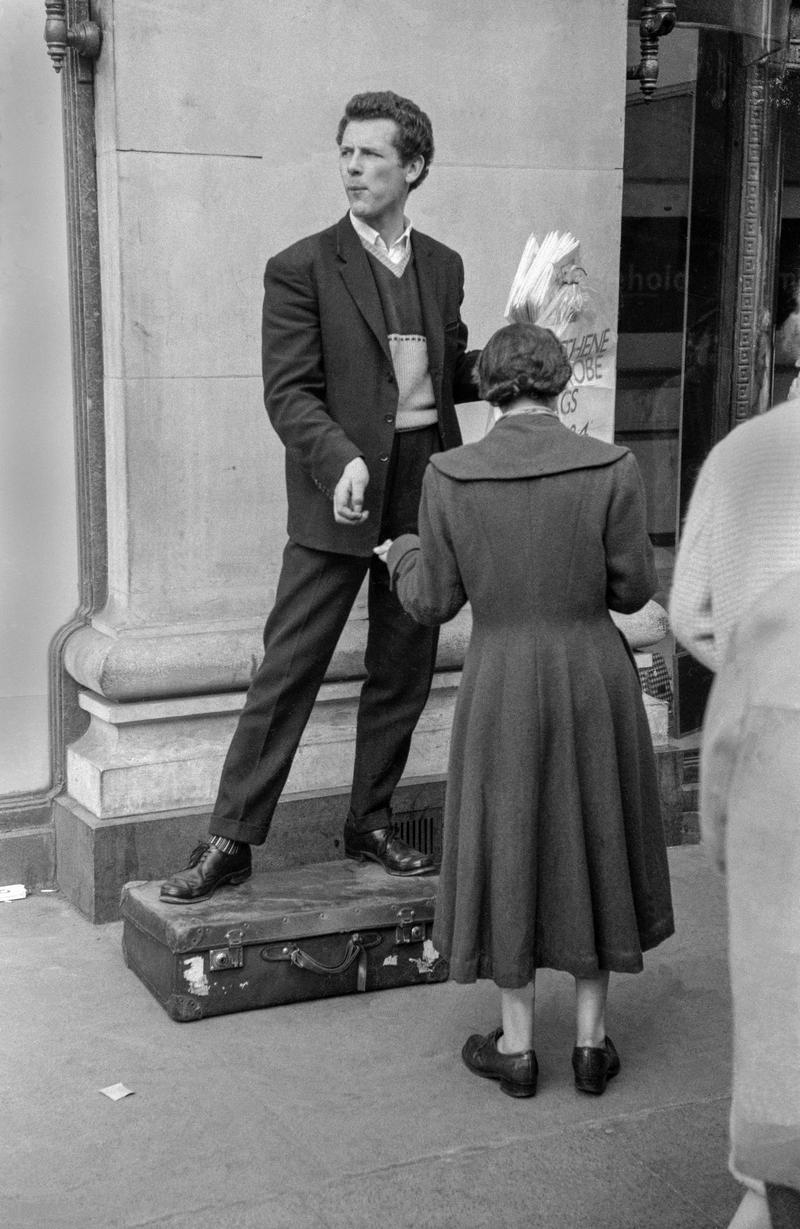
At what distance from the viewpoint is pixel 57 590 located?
5195 mm

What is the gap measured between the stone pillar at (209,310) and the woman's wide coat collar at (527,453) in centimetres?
157

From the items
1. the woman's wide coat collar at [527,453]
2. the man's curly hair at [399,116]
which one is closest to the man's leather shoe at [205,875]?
the woman's wide coat collar at [527,453]

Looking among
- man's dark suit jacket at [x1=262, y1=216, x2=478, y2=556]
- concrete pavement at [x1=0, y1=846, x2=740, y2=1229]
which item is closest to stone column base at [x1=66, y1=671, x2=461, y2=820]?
concrete pavement at [x1=0, y1=846, x2=740, y2=1229]

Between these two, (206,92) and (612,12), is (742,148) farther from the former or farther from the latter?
(206,92)

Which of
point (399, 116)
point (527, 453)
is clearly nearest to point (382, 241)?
point (399, 116)

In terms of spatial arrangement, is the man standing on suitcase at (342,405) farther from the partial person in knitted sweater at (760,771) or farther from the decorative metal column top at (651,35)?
the partial person in knitted sweater at (760,771)

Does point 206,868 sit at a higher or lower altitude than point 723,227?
lower

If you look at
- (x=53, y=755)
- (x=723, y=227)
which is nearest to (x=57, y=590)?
(x=53, y=755)

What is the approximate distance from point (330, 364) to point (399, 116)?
0.68 metres

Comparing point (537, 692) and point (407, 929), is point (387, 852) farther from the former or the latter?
point (537, 692)

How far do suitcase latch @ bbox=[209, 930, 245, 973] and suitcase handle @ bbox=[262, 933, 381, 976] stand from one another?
2.8 inches

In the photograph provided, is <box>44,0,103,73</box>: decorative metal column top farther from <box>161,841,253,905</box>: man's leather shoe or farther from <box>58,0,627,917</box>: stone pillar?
<box>161,841,253,905</box>: man's leather shoe

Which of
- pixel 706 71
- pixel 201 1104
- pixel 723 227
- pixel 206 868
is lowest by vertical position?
pixel 201 1104

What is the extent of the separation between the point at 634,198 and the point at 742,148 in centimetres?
50
